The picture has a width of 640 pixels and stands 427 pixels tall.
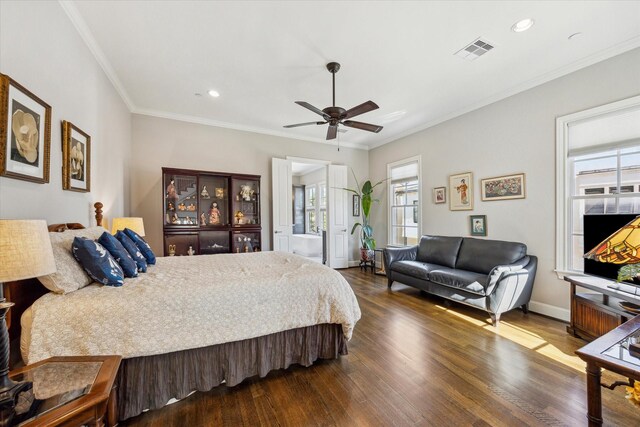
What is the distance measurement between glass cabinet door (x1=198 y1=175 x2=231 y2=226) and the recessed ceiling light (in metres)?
4.29

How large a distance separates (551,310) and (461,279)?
1.11m

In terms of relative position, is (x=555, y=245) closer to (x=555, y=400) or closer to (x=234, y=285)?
(x=555, y=400)

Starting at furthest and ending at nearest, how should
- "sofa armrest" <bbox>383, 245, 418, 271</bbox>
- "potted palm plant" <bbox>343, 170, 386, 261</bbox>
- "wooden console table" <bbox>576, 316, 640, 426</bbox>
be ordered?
"potted palm plant" <bbox>343, 170, 386, 261</bbox>, "sofa armrest" <bbox>383, 245, 418, 271</bbox>, "wooden console table" <bbox>576, 316, 640, 426</bbox>

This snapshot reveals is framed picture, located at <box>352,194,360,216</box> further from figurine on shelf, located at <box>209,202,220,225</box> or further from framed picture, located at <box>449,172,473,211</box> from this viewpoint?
figurine on shelf, located at <box>209,202,220,225</box>

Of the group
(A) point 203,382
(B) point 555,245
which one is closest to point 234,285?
(A) point 203,382

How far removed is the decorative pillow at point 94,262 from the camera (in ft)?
5.39

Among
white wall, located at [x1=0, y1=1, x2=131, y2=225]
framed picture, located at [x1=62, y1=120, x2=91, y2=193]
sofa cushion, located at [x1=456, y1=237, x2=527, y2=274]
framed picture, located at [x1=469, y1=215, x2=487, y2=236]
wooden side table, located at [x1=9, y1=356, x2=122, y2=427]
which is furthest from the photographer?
framed picture, located at [x1=469, y1=215, x2=487, y2=236]

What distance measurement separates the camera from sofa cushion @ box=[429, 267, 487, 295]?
3114 millimetres

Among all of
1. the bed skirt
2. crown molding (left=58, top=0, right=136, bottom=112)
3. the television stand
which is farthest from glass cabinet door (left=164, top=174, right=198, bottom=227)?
the television stand

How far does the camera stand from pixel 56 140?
2.03 meters

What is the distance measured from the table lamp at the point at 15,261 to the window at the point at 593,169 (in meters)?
4.34

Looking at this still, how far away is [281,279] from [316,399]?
0.85m

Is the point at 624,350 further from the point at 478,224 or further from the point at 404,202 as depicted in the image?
the point at 404,202

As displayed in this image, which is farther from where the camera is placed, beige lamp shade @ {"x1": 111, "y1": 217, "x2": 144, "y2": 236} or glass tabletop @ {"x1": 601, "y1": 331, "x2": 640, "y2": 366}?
beige lamp shade @ {"x1": 111, "y1": 217, "x2": 144, "y2": 236}
